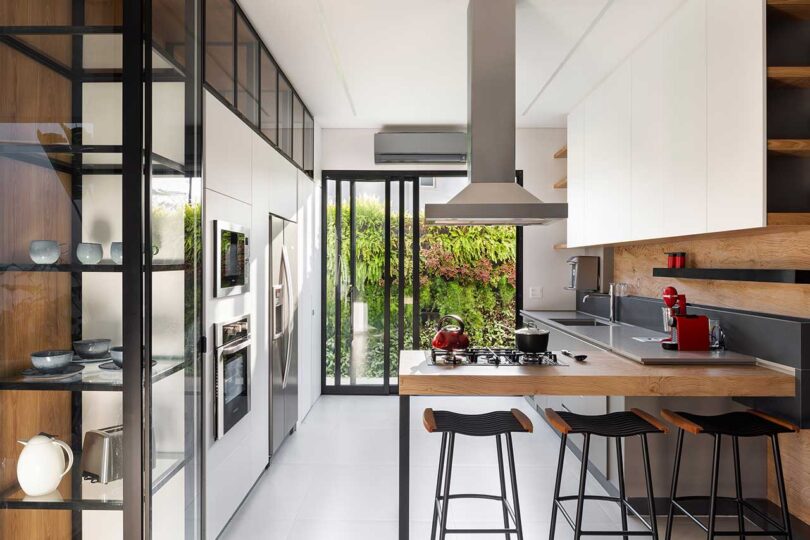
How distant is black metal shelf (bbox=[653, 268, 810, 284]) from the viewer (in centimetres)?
238

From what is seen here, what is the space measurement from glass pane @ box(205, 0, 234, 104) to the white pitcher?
1681mm

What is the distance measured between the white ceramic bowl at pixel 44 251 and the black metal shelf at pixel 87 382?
0.33 meters

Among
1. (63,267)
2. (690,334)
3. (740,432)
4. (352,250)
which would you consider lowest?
(740,432)

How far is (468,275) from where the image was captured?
551cm

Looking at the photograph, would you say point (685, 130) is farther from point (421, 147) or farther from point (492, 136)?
point (421, 147)

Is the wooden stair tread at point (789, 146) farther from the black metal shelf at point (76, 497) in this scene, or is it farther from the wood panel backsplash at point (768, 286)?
the black metal shelf at point (76, 497)

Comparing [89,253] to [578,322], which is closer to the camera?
[89,253]

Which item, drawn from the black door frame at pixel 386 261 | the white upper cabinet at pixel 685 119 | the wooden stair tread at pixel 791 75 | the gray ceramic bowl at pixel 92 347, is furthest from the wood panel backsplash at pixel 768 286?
the gray ceramic bowl at pixel 92 347

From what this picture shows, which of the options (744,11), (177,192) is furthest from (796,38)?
(177,192)

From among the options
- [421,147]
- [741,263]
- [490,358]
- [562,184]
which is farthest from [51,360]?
[562,184]

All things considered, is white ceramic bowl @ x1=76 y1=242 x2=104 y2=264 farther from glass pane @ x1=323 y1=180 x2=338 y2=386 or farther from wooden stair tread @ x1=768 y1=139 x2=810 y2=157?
glass pane @ x1=323 y1=180 x2=338 y2=386

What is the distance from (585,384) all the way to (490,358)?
53cm

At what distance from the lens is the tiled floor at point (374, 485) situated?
272cm

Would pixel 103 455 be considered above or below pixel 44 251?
below
